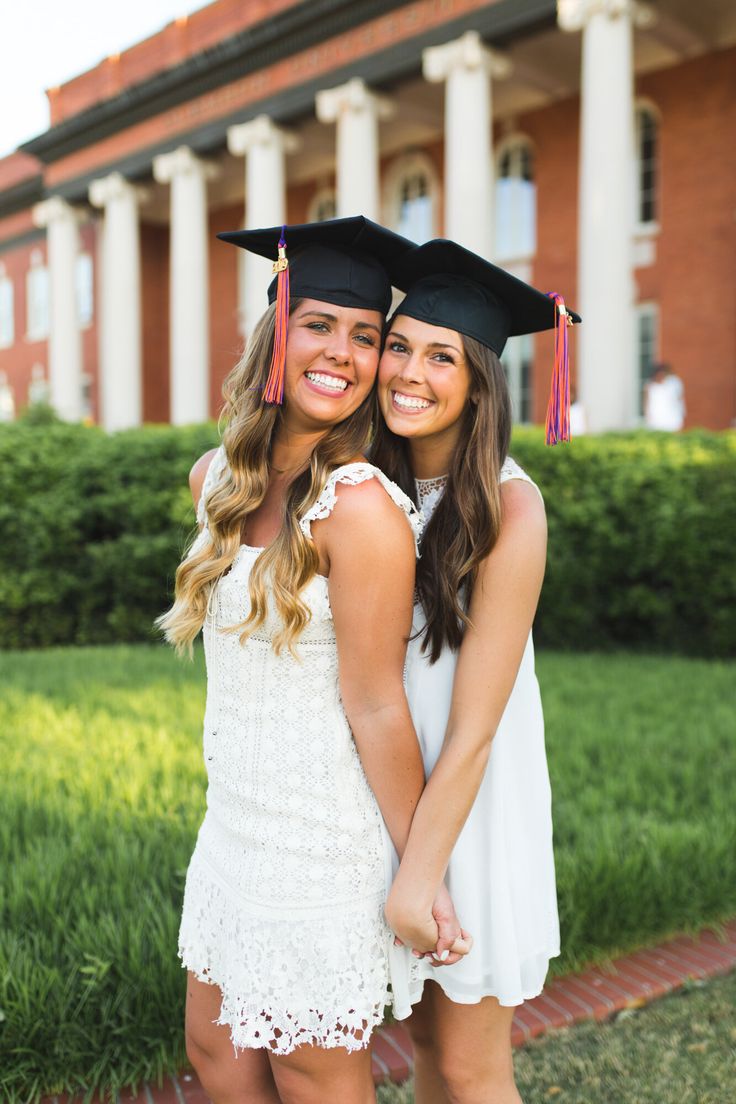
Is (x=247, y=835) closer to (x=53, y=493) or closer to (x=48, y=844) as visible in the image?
(x=48, y=844)

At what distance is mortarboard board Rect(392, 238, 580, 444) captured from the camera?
1.97m

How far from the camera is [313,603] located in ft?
5.87

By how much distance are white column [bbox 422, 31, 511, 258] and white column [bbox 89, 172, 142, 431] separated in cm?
1014

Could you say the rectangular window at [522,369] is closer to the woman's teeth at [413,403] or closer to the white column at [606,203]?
the white column at [606,203]

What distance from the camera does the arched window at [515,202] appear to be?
20.3m

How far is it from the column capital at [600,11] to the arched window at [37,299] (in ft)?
67.8

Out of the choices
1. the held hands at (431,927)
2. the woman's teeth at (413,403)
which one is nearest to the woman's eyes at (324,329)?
the woman's teeth at (413,403)

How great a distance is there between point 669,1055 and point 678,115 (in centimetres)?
Result: 1785

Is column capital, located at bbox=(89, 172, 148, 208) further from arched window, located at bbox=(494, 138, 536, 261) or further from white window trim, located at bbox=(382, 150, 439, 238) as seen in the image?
arched window, located at bbox=(494, 138, 536, 261)

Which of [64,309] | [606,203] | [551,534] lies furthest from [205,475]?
[64,309]

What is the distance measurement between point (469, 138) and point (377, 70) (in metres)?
2.75

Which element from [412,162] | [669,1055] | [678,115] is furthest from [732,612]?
[412,162]

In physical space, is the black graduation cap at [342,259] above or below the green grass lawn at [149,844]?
above

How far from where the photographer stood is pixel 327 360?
1.94 m
